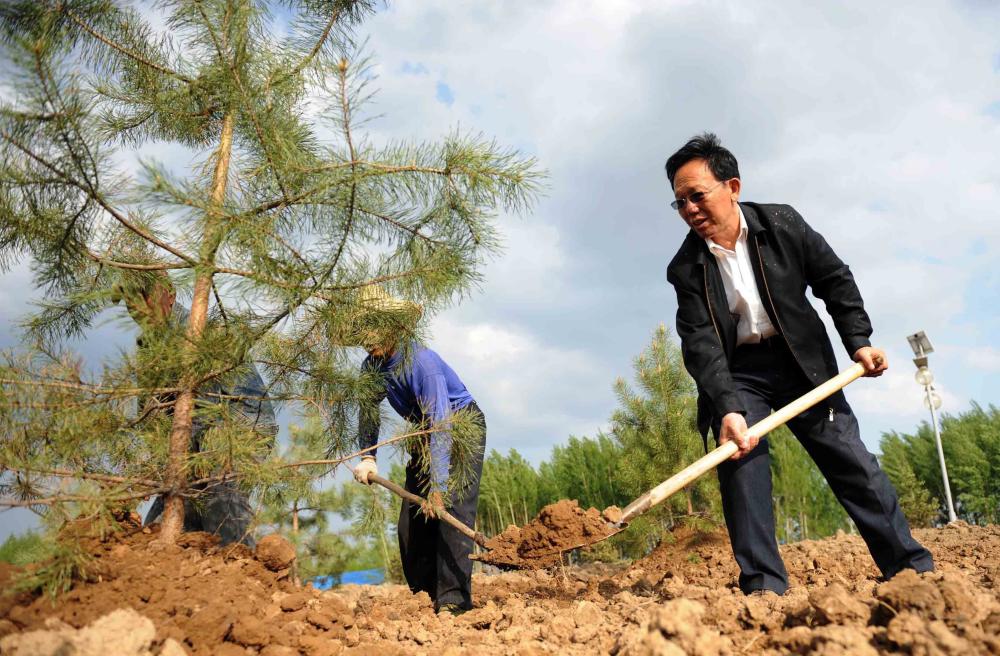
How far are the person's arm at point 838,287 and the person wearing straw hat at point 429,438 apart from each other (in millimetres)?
1697

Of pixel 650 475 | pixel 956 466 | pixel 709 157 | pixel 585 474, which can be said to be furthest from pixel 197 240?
pixel 956 466

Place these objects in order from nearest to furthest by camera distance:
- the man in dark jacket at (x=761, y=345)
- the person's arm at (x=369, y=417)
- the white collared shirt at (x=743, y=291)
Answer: the man in dark jacket at (x=761, y=345)
the white collared shirt at (x=743, y=291)
the person's arm at (x=369, y=417)

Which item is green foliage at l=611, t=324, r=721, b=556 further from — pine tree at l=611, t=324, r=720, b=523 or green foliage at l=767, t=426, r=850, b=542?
green foliage at l=767, t=426, r=850, b=542

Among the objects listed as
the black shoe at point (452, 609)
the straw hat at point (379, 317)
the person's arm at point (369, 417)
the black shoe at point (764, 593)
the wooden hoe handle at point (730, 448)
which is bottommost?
the black shoe at point (764, 593)

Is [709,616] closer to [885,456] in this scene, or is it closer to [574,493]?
[574,493]

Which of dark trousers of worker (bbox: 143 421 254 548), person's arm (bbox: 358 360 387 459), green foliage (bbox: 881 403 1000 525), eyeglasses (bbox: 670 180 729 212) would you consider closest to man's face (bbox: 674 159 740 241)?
eyeglasses (bbox: 670 180 729 212)

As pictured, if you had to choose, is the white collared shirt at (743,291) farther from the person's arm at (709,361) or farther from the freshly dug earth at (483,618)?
the freshly dug earth at (483,618)

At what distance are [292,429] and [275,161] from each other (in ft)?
11.7

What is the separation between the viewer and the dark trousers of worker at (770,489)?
2.84 m

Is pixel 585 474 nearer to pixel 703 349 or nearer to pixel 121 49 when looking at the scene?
pixel 703 349

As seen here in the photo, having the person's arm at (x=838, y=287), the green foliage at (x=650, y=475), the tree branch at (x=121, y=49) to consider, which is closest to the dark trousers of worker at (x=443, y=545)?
the person's arm at (x=838, y=287)

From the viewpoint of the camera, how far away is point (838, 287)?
3156 millimetres

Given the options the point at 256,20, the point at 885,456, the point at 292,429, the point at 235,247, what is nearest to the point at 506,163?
the point at 235,247

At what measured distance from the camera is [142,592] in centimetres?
217
